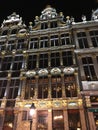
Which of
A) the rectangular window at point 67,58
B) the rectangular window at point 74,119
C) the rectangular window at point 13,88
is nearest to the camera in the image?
the rectangular window at point 74,119

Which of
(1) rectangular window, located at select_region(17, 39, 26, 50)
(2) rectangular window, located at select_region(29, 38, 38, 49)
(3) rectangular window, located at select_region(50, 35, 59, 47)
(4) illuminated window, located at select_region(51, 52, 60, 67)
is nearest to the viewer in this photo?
(4) illuminated window, located at select_region(51, 52, 60, 67)

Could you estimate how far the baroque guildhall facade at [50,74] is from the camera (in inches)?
592

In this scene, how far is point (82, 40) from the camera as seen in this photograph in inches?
832

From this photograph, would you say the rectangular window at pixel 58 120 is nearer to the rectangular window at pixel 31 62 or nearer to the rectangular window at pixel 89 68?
the rectangular window at pixel 89 68

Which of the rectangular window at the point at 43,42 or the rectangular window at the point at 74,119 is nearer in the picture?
the rectangular window at the point at 74,119

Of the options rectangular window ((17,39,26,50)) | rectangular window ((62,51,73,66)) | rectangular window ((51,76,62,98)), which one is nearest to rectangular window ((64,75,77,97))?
rectangular window ((51,76,62,98))

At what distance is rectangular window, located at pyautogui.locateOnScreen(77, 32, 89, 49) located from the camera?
20469mm

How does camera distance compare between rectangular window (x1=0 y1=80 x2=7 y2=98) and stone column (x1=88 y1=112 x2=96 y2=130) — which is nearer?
stone column (x1=88 y1=112 x2=96 y2=130)

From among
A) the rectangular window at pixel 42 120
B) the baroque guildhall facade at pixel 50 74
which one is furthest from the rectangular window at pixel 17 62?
the rectangular window at pixel 42 120

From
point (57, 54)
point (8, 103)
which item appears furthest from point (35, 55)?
point (8, 103)

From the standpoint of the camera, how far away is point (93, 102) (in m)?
15.1

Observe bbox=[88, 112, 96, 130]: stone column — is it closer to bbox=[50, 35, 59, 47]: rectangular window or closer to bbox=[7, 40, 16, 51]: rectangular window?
bbox=[50, 35, 59, 47]: rectangular window

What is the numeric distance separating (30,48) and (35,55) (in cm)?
169

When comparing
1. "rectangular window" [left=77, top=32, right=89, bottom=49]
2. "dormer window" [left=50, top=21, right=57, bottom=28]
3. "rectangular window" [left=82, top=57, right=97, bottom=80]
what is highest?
"dormer window" [left=50, top=21, right=57, bottom=28]
